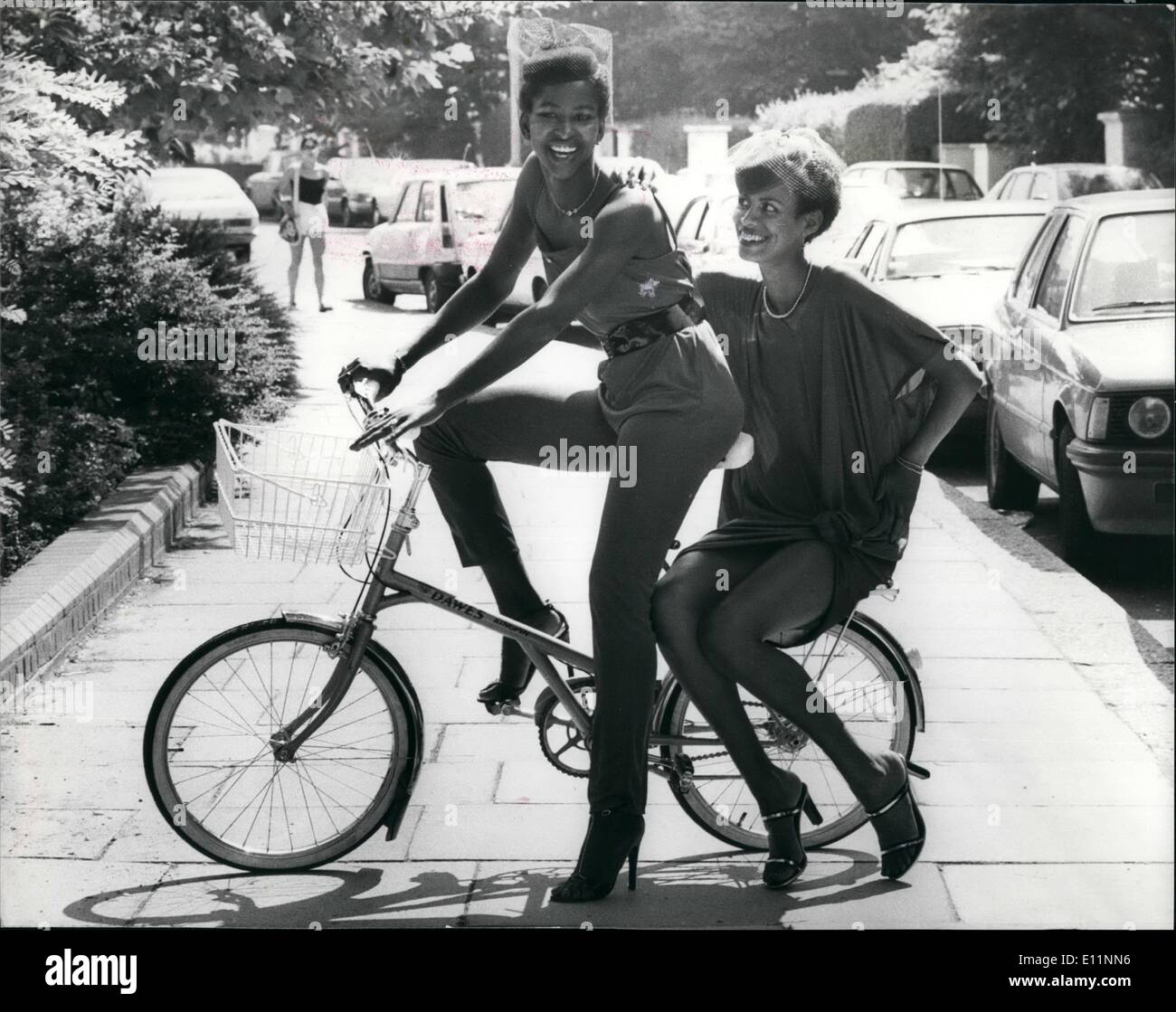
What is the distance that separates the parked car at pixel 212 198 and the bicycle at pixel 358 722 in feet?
52.8

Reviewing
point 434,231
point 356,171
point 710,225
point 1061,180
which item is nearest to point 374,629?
point 434,231

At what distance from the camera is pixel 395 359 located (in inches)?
160

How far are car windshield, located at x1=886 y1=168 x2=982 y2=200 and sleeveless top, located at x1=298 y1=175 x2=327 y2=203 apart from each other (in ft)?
32.2

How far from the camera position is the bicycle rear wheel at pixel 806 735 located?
433 centimetres

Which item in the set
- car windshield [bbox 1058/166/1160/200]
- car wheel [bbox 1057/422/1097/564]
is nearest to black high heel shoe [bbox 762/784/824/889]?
car wheel [bbox 1057/422/1097/564]

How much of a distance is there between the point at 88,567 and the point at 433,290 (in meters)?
4.01

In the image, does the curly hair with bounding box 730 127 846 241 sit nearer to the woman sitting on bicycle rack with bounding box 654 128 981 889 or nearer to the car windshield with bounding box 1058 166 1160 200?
the woman sitting on bicycle rack with bounding box 654 128 981 889

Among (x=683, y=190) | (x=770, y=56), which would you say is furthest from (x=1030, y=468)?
(x=683, y=190)

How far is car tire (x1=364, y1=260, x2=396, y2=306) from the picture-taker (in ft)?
34.4

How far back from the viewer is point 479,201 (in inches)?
392

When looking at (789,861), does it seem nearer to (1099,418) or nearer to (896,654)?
(896,654)

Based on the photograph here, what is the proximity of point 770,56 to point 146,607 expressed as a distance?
424 cm

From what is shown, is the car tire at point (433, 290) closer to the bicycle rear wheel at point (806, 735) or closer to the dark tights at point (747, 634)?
the bicycle rear wheel at point (806, 735)
